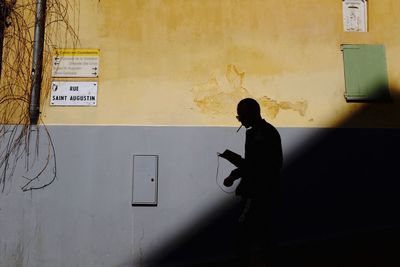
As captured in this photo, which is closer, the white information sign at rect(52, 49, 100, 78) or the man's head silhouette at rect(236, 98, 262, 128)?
the man's head silhouette at rect(236, 98, 262, 128)

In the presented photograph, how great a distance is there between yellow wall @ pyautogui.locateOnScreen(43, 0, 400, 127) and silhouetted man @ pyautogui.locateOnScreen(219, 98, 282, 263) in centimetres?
181

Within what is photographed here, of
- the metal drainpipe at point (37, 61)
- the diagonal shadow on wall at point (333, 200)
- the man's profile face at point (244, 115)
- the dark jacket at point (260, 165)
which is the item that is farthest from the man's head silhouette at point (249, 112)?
the metal drainpipe at point (37, 61)

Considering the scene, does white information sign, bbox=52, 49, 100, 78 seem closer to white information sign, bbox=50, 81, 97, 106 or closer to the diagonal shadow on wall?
white information sign, bbox=50, 81, 97, 106

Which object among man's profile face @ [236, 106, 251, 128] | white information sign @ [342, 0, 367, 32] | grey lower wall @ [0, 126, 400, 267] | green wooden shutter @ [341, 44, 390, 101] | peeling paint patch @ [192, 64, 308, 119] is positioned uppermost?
white information sign @ [342, 0, 367, 32]

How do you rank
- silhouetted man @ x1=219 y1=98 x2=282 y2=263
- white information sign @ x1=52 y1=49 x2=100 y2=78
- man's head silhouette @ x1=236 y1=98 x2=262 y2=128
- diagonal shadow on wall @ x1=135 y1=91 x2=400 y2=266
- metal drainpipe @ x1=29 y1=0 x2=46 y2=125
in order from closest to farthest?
silhouetted man @ x1=219 y1=98 x2=282 y2=263 < man's head silhouette @ x1=236 y1=98 x2=262 y2=128 < diagonal shadow on wall @ x1=135 y1=91 x2=400 y2=266 < metal drainpipe @ x1=29 y1=0 x2=46 y2=125 < white information sign @ x1=52 y1=49 x2=100 y2=78

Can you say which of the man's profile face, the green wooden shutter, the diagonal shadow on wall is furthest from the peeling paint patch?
the man's profile face

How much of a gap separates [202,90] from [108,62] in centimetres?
122

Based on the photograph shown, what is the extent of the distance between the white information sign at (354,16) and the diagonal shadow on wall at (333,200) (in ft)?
3.20

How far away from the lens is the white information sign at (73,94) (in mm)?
6670

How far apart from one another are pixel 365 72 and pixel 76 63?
357 centimetres

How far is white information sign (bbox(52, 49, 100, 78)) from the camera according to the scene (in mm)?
6742

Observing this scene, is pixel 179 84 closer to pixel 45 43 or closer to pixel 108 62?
pixel 108 62

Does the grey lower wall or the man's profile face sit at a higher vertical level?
the man's profile face

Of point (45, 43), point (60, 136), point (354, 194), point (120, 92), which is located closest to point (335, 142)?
point (354, 194)
